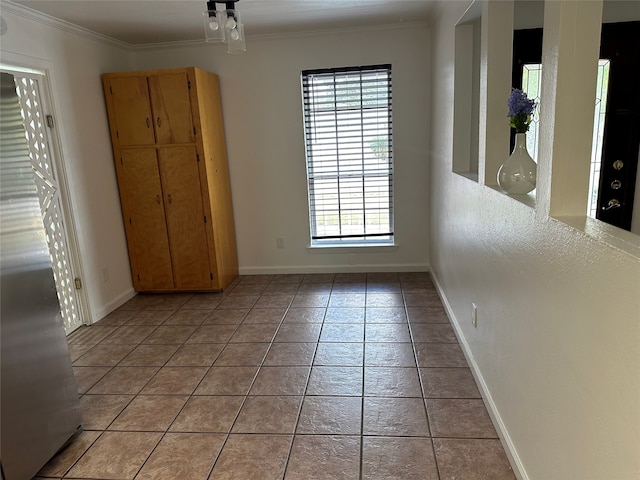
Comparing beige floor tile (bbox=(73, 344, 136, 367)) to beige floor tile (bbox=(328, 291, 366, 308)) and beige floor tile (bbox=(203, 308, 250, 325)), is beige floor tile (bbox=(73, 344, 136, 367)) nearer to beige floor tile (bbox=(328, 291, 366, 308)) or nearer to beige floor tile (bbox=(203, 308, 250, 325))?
beige floor tile (bbox=(203, 308, 250, 325))

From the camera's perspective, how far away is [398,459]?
189 centimetres

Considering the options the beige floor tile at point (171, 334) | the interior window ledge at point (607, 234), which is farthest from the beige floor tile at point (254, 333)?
the interior window ledge at point (607, 234)

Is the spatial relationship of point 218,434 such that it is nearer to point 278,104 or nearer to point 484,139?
point 484,139

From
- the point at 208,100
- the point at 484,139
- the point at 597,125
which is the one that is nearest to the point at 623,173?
the point at 597,125

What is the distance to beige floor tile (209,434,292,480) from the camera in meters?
1.85

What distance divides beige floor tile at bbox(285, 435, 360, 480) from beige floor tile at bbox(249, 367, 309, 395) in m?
0.42

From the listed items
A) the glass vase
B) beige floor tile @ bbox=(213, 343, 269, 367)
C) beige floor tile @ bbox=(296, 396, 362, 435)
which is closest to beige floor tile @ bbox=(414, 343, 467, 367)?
beige floor tile @ bbox=(296, 396, 362, 435)

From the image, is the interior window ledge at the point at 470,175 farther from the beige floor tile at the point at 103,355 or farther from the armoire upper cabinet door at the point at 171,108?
the beige floor tile at the point at 103,355

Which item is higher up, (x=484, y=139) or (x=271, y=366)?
(x=484, y=139)

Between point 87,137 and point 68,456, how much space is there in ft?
8.54

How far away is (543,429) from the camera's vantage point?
1.48 meters

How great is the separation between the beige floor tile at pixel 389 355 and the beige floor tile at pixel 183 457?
3.52 ft

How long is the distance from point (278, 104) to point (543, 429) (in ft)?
12.0

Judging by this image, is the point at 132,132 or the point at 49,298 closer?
the point at 49,298
